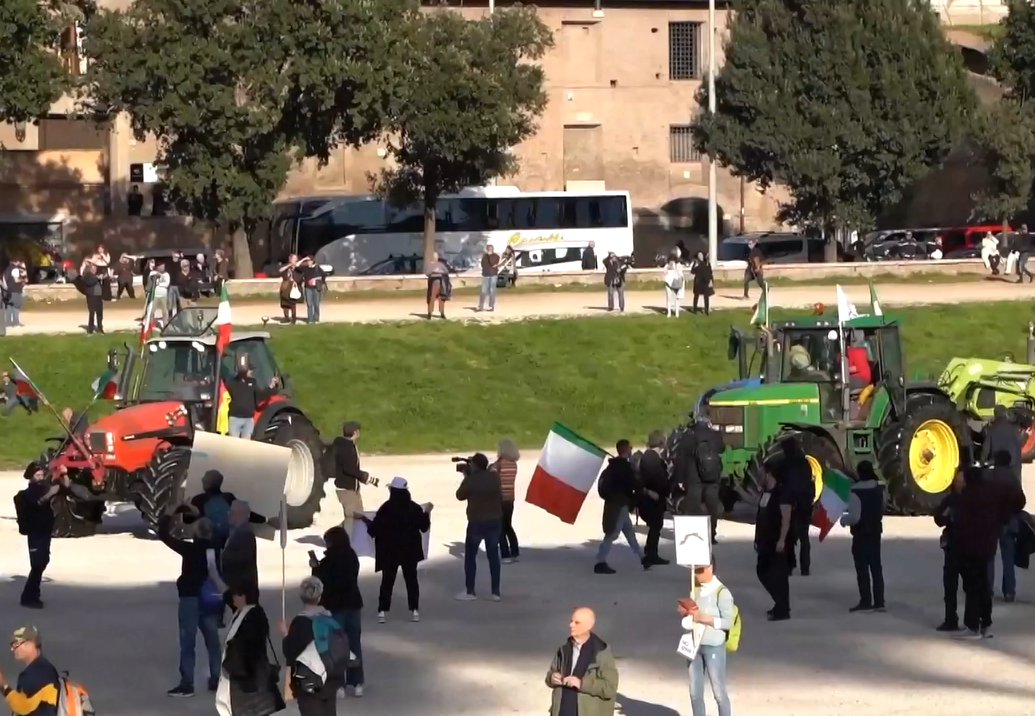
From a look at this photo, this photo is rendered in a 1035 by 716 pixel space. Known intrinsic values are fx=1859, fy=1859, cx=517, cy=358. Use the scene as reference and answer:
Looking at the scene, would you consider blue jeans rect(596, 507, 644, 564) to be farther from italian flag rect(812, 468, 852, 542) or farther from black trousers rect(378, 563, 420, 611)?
black trousers rect(378, 563, 420, 611)

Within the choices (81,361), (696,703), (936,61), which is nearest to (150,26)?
(81,361)

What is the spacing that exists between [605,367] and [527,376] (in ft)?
5.51

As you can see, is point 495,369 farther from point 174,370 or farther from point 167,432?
point 167,432

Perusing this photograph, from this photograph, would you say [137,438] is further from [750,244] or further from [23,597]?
[750,244]

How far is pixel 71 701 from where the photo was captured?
1094 cm

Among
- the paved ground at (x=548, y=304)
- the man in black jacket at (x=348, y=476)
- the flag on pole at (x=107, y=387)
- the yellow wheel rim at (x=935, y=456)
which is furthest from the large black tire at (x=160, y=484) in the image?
the paved ground at (x=548, y=304)

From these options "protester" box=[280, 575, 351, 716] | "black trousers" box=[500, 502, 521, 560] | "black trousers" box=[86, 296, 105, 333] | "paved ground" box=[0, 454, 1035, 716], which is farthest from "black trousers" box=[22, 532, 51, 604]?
"black trousers" box=[86, 296, 105, 333]

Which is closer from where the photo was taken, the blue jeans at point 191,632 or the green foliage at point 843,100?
the blue jeans at point 191,632

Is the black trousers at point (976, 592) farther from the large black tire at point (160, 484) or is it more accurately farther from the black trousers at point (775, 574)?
the large black tire at point (160, 484)

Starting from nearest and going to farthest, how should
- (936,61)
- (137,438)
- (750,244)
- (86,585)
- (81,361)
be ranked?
(86,585) → (137,438) → (81,361) → (936,61) → (750,244)

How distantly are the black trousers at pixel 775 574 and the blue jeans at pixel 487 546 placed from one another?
2646 mm

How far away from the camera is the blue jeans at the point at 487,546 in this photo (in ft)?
59.3

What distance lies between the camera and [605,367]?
119 feet

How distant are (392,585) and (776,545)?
11.5 feet
